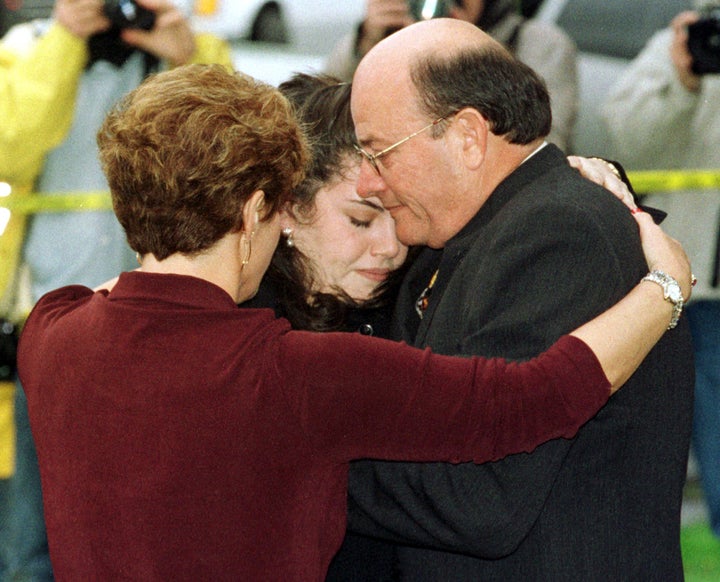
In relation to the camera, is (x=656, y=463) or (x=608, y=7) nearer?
(x=656, y=463)

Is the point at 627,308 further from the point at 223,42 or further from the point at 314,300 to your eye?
the point at 223,42

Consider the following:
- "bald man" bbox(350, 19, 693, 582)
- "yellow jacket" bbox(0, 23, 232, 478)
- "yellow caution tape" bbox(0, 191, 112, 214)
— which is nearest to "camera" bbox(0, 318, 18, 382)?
"yellow jacket" bbox(0, 23, 232, 478)

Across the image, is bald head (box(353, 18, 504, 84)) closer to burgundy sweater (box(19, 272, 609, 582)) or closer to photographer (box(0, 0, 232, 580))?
burgundy sweater (box(19, 272, 609, 582))

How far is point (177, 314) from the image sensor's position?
5.53ft

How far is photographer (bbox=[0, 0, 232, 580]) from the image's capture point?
3334 mm

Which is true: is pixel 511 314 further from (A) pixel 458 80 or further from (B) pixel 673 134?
(B) pixel 673 134

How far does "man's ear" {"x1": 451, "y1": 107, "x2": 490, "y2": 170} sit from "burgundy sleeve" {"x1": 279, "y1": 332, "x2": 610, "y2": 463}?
1.56 ft

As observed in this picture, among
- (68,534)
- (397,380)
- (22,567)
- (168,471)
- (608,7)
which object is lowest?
(22,567)

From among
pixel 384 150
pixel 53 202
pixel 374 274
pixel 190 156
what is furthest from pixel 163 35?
pixel 190 156

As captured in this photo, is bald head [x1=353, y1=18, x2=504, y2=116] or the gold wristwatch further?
bald head [x1=353, y1=18, x2=504, y2=116]

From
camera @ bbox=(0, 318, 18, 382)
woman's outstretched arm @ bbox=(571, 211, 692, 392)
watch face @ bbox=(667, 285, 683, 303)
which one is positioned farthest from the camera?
camera @ bbox=(0, 318, 18, 382)

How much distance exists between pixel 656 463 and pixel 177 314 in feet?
2.65

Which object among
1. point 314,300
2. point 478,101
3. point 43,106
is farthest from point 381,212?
point 43,106

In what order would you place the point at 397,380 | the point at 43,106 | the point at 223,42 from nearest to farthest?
the point at 397,380 < the point at 43,106 < the point at 223,42
